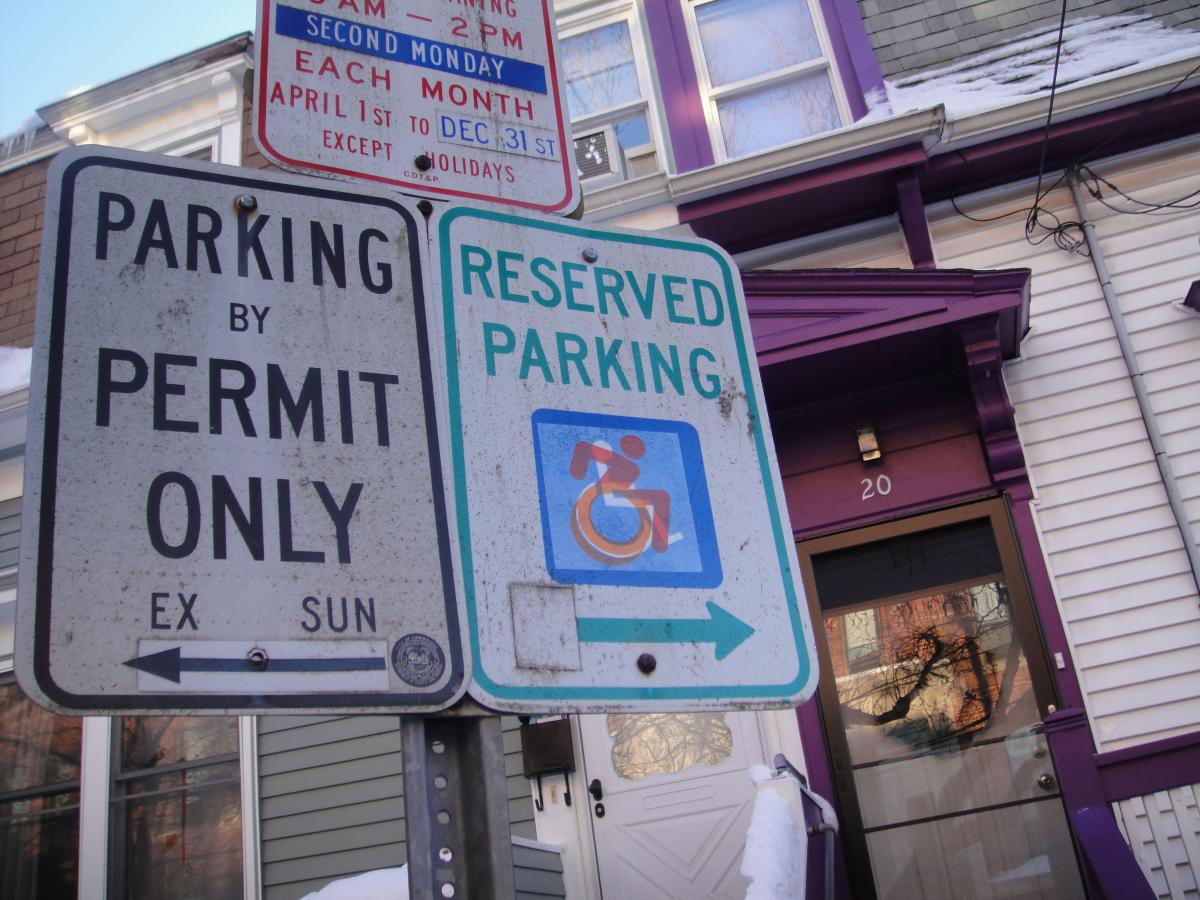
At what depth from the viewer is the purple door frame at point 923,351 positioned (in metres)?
6.44

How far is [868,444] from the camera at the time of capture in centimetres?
708

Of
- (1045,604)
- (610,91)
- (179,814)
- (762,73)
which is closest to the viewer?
(1045,604)

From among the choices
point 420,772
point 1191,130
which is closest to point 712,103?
point 1191,130

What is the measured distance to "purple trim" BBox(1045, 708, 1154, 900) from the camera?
203 inches

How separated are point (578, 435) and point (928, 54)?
7659 millimetres

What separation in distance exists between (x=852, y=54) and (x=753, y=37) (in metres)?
0.90

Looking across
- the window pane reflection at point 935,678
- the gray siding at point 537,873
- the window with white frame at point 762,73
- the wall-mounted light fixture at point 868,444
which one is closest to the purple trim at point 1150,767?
the window pane reflection at point 935,678

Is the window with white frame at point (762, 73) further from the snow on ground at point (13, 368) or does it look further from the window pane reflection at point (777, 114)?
the snow on ground at point (13, 368)

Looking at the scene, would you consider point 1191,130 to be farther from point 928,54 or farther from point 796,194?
point 796,194

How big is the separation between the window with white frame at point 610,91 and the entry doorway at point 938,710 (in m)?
3.47

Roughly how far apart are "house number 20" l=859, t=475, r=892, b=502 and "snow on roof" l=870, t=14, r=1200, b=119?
2534mm

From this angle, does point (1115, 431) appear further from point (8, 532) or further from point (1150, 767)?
point (8, 532)

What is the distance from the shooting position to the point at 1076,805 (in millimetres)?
6012

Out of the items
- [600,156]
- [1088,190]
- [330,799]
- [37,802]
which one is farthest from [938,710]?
[37,802]
